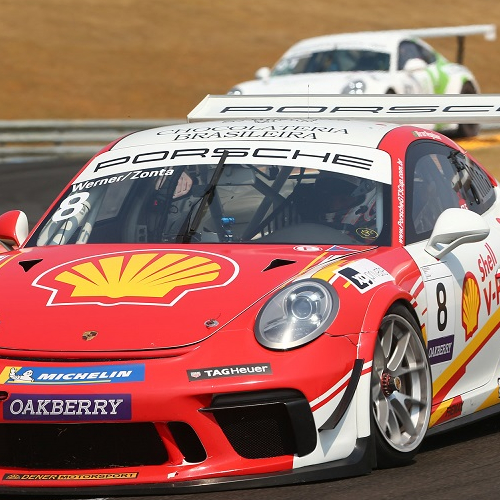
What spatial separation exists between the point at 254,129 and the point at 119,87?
26792 millimetres

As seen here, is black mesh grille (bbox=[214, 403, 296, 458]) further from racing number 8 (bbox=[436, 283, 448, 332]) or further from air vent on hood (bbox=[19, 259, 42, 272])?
air vent on hood (bbox=[19, 259, 42, 272])

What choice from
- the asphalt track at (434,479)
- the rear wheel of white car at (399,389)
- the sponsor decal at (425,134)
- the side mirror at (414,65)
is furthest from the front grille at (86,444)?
the side mirror at (414,65)

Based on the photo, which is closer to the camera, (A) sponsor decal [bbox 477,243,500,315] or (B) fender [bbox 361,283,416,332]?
(B) fender [bbox 361,283,416,332]

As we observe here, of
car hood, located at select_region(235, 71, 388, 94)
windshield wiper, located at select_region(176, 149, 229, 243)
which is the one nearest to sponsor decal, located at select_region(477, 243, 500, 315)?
windshield wiper, located at select_region(176, 149, 229, 243)

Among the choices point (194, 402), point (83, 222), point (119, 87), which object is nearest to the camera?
point (194, 402)

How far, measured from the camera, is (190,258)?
5387mm

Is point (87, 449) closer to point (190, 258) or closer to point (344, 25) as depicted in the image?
point (190, 258)

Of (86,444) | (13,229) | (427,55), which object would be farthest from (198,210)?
(427,55)

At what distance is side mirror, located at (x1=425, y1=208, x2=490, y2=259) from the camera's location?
5.66m

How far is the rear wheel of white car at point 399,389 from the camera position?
500 cm

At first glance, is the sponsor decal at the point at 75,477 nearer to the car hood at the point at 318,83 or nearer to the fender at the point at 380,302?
the fender at the point at 380,302

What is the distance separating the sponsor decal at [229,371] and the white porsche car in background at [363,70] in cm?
1245

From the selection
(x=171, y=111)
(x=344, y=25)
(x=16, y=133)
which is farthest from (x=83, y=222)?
(x=344, y=25)

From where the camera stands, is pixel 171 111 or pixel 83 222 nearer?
pixel 83 222
